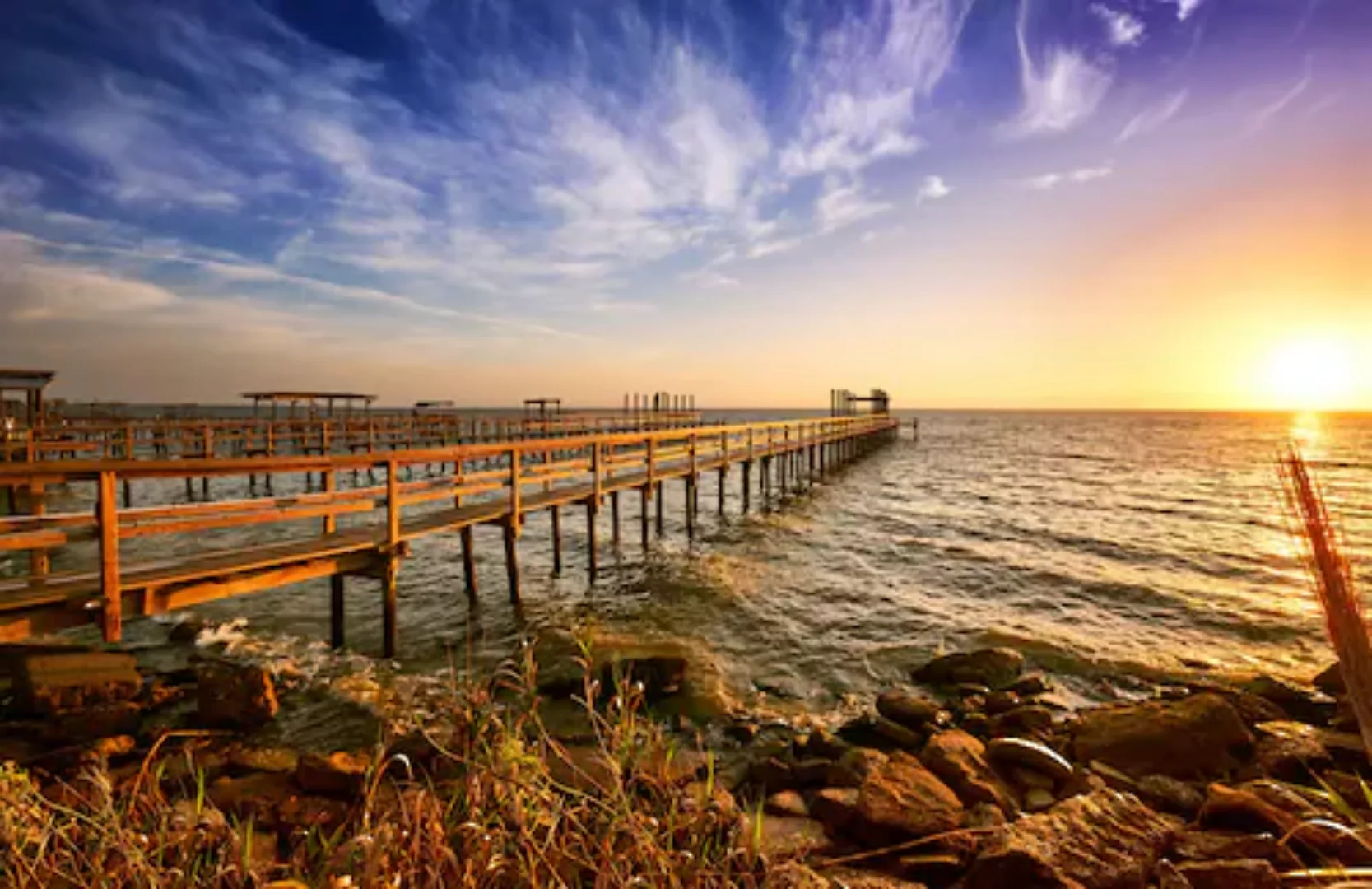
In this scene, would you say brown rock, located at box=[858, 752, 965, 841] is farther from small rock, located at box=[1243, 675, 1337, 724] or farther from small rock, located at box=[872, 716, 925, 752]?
small rock, located at box=[1243, 675, 1337, 724]

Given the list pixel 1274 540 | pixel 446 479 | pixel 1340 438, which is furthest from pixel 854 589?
pixel 1340 438

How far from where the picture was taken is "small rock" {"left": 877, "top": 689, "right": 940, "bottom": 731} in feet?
21.5

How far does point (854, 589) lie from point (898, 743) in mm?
6123

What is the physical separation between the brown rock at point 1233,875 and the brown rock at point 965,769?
5.25ft

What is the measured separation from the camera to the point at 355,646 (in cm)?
873

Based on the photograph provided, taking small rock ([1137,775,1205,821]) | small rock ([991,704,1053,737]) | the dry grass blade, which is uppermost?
the dry grass blade

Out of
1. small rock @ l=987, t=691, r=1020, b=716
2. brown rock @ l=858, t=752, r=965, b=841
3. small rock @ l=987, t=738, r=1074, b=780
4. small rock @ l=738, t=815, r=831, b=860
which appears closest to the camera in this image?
small rock @ l=738, t=815, r=831, b=860

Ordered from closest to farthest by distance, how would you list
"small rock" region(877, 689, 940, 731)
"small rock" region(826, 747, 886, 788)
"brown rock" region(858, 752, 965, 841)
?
"brown rock" region(858, 752, 965, 841), "small rock" region(826, 747, 886, 788), "small rock" region(877, 689, 940, 731)

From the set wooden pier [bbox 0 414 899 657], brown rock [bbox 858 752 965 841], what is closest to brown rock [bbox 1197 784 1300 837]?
brown rock [bbox 858 752 965 841]

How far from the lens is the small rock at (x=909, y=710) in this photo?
6547 mm

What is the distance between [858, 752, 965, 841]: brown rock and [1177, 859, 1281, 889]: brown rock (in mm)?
1347

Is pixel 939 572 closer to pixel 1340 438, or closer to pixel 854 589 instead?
pixel 854 589

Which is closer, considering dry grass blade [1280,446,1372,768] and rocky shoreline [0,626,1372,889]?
dry grass blade [1280,446,1372,768]

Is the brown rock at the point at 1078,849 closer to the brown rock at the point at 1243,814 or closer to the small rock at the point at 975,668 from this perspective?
the brown rock at the point at 1243,814
